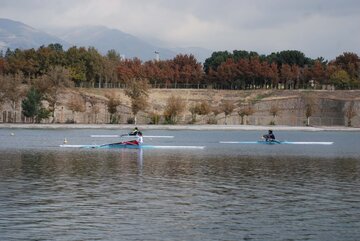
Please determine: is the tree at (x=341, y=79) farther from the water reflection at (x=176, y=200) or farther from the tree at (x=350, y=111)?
the water reflection at (x=176, y=200)

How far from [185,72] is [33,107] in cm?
7525

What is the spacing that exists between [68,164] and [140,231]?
25743 mm

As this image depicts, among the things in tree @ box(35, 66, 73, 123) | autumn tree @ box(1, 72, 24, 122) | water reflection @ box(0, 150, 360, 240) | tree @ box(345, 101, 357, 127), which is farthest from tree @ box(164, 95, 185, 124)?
water reflection @ box(0, 150, 360, 240)

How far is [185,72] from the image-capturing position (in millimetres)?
195375

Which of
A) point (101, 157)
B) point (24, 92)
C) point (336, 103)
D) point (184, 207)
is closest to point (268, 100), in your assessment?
point (336, 103)

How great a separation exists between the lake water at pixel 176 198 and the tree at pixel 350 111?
95060 millimetres

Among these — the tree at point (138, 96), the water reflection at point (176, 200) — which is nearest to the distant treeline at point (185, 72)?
the tree at point (138, 96)

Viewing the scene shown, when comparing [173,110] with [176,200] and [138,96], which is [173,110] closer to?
[138,96]

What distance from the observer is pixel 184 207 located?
95.0 ft

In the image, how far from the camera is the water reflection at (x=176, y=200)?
23906 millimetres

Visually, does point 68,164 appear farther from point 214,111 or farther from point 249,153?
point 214,111

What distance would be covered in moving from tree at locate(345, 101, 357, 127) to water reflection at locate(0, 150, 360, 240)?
323 ft

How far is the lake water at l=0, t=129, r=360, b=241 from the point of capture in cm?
2392

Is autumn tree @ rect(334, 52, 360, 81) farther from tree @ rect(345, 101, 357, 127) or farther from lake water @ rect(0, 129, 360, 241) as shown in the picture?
lake water @ rect(0, 129, 360, 241)
